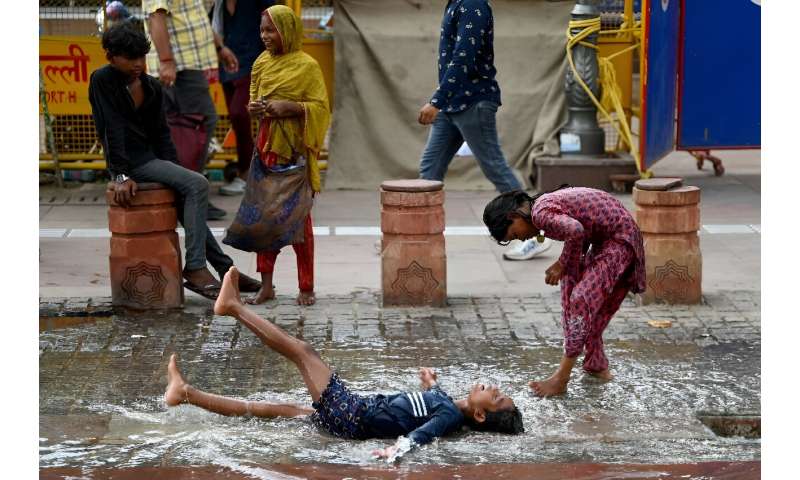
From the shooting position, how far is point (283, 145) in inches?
288

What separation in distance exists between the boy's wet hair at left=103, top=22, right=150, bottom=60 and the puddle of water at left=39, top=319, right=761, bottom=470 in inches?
61.4

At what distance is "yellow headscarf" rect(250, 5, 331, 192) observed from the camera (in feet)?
23.8

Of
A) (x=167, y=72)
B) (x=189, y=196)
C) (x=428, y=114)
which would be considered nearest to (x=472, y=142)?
(x=428, y=114)

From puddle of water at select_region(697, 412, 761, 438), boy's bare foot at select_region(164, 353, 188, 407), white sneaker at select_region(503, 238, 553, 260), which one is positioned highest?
white sneaker at select_region(503, 238, 553, 260)

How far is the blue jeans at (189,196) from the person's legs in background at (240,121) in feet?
9.75

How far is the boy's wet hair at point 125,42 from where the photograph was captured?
6984mm

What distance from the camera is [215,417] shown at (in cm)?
549

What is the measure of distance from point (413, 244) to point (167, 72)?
2454 millimetres

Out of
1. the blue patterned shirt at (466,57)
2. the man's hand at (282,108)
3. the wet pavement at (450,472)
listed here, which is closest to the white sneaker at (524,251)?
the blue patterned shirt at (466,57)

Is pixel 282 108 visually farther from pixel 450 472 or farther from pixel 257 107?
pixel 450 472

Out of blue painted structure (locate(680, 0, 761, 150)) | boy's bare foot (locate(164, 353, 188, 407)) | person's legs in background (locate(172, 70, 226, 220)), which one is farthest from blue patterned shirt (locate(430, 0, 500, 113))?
boy's bare foot (locate(164, 353, 188, 407))

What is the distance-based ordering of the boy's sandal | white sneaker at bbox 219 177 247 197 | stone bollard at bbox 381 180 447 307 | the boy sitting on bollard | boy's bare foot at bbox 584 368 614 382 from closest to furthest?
1. boy's bare foot at bbox 584 368 614 382
2. the boy sitting on bollard
3. stone bollard at bbox 381 180 447 307
4. the boy's sandal
5. white sneaker at bbox 219 177 247 197

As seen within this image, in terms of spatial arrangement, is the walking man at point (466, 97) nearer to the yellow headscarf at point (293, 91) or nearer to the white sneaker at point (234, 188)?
the yellow headscarf at point (293, 91)

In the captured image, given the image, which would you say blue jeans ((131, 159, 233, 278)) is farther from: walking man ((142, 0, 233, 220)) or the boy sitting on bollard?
walking man ((142, 0, 233, 220))
